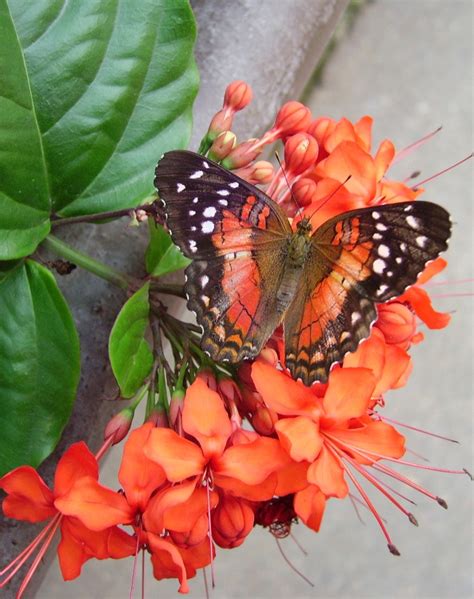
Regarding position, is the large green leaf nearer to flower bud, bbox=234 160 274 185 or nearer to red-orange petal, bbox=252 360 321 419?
flower bud, bbox=234 160 274 185

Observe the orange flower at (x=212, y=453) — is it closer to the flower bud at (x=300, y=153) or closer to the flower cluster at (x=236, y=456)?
the flower cluster at (x=236, y=456)

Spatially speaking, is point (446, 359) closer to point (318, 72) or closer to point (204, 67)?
point (318, 72)

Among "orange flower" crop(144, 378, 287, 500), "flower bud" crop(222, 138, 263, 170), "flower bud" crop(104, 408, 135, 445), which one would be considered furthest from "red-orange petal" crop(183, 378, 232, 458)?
"flower bud" crop(222, 138, 263, 170)

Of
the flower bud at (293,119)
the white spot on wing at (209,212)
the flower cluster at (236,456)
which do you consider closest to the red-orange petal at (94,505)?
the flower cluster at (236,456)

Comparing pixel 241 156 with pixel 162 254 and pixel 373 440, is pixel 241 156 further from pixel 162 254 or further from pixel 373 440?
pixel 373 440

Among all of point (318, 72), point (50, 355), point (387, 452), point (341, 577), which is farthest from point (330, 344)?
point (318, 72)

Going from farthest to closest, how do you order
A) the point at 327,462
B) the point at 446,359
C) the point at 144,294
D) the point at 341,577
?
the point at 446,359 → the point at 341,577 → the point at 144,294 → the point at 327,462

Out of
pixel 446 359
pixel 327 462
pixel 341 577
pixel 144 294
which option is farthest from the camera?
pixel 446 359

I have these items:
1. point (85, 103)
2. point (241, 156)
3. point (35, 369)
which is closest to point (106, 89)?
point (85, 103)
